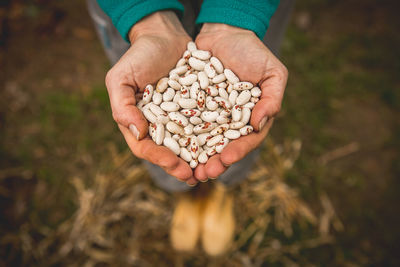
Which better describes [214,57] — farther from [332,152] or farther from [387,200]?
[387,200]

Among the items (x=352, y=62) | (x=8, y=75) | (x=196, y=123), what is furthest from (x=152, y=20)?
(x=352, y=62)

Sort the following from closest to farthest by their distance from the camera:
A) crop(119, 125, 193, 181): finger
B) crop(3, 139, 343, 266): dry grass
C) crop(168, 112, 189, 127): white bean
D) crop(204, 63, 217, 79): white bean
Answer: crop(119, 125, 193, 181): finger < crop(168, 112, 189, 127): white bean < crop(204, 63, 217, 79): white bean < crop(3, 139, 343, 266): dry grass

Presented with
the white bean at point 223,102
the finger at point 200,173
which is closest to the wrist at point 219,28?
the white bean at point 223,102

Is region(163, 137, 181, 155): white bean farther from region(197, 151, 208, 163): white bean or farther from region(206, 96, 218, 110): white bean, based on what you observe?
region(206, 96, 218, 110): white bean

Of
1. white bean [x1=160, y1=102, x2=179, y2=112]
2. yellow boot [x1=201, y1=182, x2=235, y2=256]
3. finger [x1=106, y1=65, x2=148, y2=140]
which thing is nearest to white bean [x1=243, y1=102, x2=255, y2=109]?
white bean [x1=160, y1=102, x2=179, y2=112]

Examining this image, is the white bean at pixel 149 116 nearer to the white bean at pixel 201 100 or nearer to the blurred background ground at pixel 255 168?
the white bean at pixel 201 100

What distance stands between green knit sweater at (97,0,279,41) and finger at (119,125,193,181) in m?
0.49

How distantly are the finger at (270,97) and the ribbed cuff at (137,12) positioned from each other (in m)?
0.53

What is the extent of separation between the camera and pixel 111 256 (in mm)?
1754

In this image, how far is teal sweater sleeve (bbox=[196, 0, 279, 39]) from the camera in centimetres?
125

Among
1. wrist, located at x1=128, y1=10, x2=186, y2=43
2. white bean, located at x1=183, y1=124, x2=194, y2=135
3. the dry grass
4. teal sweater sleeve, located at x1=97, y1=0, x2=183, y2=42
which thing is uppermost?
Answer: teal sweater sleeve, located at x1=97, y1=0, x2=183, y2=42

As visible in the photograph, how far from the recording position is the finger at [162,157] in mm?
1048

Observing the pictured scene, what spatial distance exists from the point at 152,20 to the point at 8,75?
1.71 m

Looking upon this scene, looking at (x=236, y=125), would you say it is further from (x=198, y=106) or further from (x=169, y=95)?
(x=169, y=95)
